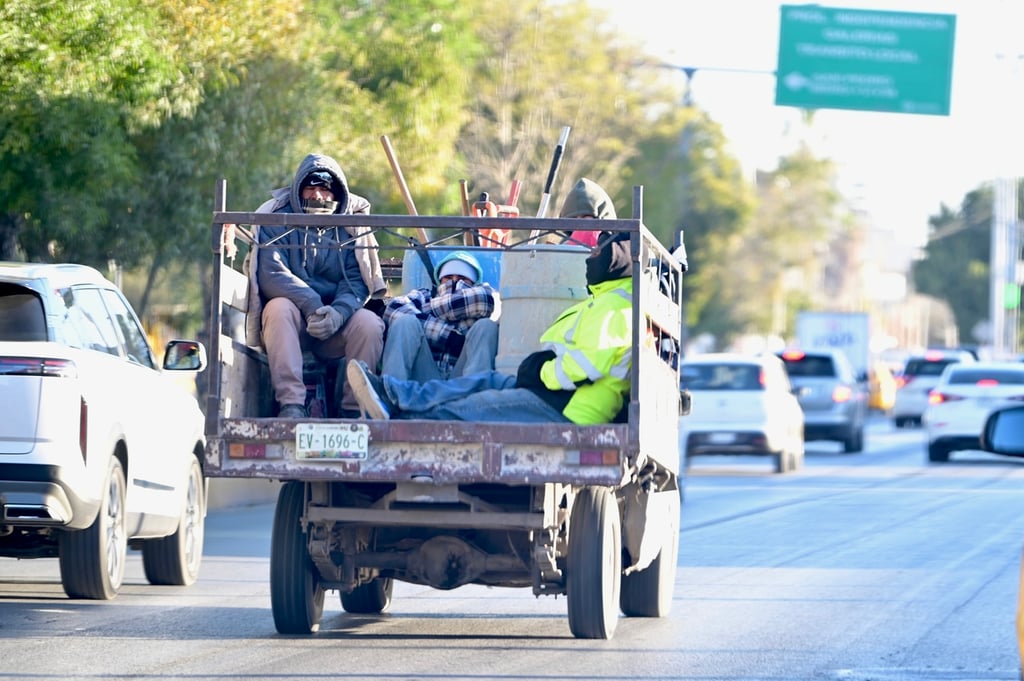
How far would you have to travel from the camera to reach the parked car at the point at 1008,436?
6.03 metres

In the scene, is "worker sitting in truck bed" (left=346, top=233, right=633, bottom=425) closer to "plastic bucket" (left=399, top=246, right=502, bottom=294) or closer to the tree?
"plastic bucket" (left=399, top=246, right=502, bottom=294)

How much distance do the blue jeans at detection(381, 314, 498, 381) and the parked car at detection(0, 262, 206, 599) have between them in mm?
1666

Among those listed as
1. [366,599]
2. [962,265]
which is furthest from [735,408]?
→ [962,265]

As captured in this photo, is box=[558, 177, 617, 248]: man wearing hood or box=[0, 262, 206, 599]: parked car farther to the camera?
box=[558, 177, 617, 248]: man wearing hood

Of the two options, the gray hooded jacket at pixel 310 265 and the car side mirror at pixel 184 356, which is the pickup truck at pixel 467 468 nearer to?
the gray hooded jacket at pixel 310 265

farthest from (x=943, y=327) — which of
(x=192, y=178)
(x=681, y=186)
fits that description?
(x=192, y=178)

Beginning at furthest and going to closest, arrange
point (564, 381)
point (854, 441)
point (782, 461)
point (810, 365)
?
point (854, 441)
point (810, 365)
point (782, 461)
point (564, 381)

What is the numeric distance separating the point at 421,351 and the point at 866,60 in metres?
25.4

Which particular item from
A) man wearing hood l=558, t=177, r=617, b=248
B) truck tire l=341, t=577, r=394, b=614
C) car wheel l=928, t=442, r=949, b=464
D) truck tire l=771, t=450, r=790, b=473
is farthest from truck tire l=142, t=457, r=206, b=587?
car wheel l=928, t=442, r=949, b=464

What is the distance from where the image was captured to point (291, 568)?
31.8 ft

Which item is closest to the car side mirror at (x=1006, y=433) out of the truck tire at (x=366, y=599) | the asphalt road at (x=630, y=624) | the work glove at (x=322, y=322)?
the asphalt road at (x=630, y=624)

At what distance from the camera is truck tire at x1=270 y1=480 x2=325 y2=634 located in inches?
381

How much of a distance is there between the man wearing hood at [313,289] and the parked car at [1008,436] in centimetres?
407

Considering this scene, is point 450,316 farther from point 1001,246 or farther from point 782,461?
point 1001,246
